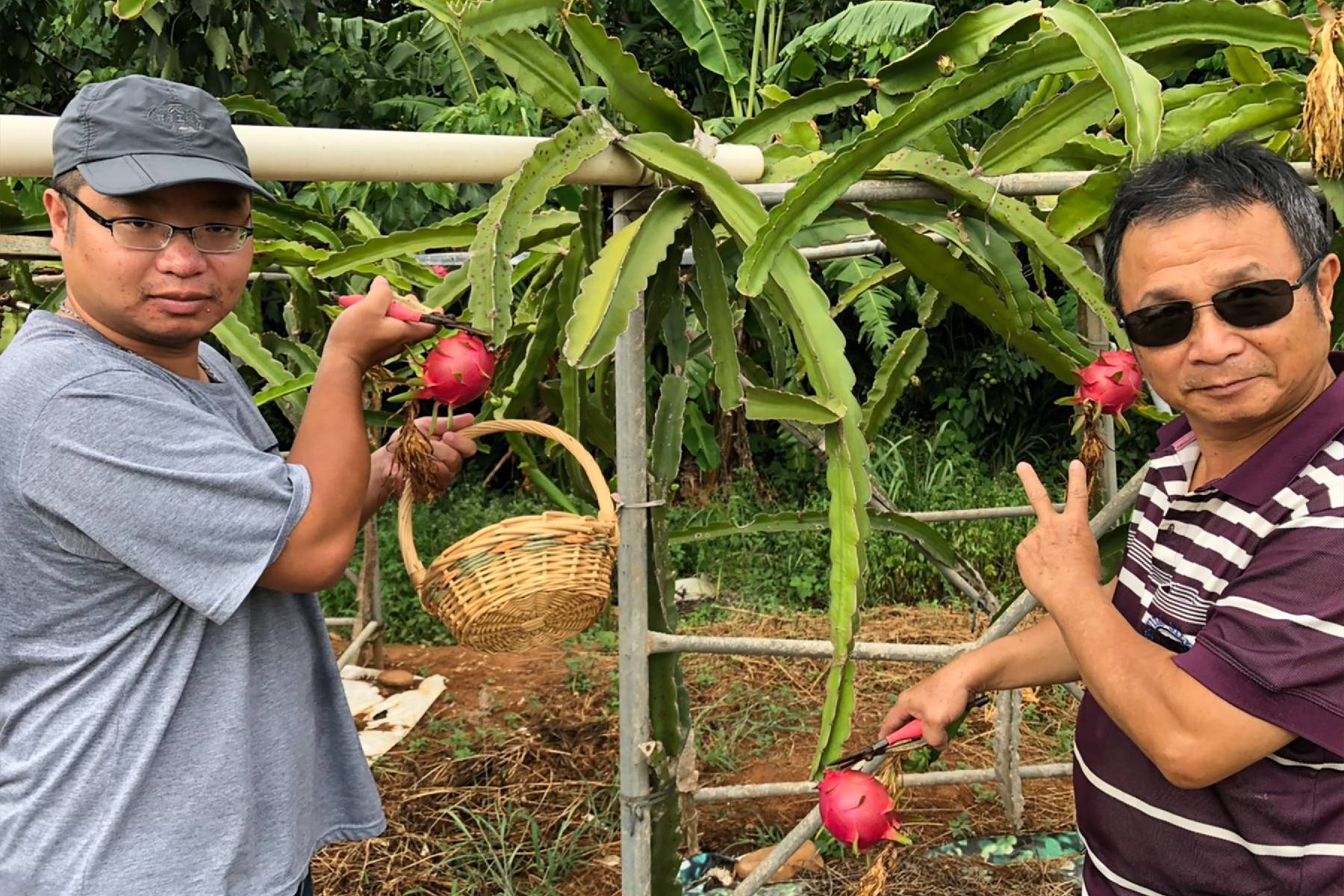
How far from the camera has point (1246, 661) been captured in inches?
32.5

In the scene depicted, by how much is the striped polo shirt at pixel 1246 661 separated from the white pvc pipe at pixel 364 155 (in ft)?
2.42

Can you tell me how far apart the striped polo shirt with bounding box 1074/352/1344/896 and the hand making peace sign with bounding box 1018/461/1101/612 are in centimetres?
8

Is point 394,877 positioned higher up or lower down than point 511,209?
lower down

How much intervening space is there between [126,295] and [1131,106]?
1.04 metres

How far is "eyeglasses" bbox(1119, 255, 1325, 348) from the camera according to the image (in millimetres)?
891

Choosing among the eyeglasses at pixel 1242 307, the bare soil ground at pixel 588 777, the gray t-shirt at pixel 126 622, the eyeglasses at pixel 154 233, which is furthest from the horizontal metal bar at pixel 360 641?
the eyeglasses at pixel 1242 307

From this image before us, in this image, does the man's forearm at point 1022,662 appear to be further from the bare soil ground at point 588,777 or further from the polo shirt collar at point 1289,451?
the bare soil ground at point 588,777

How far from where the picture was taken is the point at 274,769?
1.08m

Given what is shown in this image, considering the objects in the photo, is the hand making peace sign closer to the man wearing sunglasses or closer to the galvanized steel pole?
the man wearing sunglasses

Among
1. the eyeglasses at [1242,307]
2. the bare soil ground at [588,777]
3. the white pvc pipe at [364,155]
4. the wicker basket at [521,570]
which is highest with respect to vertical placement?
the white pvc pipe at [364,155]

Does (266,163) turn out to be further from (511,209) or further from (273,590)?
(273,590)

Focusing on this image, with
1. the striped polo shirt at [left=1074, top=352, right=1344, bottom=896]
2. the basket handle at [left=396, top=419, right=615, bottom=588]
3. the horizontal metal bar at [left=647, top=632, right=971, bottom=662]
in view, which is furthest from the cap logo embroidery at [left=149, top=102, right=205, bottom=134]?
the striped polo shirt at [left=1074, top=352, right=1344, bottom=896]

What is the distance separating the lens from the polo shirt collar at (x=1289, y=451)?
890 millimetres

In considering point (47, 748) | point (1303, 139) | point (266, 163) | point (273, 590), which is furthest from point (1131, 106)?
point (47, 748)
